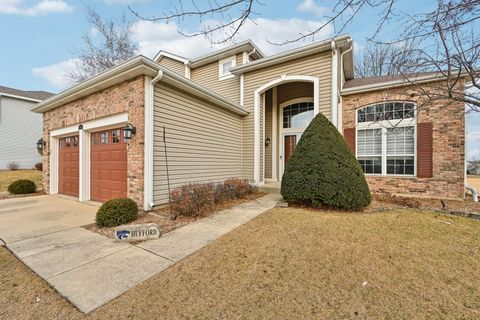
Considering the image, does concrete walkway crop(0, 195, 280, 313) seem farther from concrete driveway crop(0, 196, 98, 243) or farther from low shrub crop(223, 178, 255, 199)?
low shrub crop(223, 178, 255, 199)

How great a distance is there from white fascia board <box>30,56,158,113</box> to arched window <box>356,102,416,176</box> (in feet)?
24.4

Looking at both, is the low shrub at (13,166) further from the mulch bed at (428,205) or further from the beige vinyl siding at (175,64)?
the mulch bed at (428,205)

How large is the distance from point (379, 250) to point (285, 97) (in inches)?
331

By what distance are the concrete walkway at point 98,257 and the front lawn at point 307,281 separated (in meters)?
0.14

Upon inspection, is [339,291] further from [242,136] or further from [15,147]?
[15,147]

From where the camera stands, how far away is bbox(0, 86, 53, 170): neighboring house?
56.5 feet

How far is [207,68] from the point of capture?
444 inches

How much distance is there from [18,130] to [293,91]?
2241 cm

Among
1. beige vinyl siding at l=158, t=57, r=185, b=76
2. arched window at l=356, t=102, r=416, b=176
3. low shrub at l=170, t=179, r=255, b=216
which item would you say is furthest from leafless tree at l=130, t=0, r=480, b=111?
beige vinyl siding at l=158, t=57, r=185, b=76

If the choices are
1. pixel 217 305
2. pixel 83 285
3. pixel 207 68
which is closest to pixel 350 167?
pixel 217 305

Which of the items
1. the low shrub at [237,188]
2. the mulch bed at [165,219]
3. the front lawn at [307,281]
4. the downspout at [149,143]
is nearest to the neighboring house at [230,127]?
the downspout at [149,143]

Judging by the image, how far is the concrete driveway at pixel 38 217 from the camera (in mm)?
4309

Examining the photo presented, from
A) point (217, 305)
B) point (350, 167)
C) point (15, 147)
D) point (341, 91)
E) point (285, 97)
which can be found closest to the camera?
point (217, 305)

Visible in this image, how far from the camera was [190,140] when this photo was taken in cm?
668
